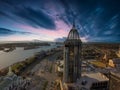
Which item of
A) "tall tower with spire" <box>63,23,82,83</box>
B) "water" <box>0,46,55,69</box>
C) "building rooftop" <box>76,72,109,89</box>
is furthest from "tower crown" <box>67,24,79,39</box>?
"water" <box>0,46,55,69</box>

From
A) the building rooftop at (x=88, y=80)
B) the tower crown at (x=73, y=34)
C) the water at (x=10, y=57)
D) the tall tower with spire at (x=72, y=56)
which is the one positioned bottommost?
the water at (x=10, y=57)

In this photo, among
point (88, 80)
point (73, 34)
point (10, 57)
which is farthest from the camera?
point (10, 57)

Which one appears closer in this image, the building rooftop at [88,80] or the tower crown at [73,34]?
the tower crown at [73,34]

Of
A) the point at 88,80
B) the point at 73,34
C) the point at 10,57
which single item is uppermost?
the point at 73,34

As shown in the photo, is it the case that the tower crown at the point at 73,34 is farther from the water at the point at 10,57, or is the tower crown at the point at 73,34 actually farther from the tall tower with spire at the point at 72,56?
the water at the point at 10,57

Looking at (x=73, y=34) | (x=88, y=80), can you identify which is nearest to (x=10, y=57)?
(x=88, y=80)

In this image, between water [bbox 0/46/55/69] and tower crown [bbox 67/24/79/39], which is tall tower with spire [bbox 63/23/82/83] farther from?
water [bbox 0/46/55/69]

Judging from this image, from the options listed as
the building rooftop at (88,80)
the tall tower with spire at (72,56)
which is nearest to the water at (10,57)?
the tall tower with spire at (72,56)

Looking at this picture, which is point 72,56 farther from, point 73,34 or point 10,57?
point 10,57

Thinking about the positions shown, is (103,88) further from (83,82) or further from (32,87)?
(32,87)
